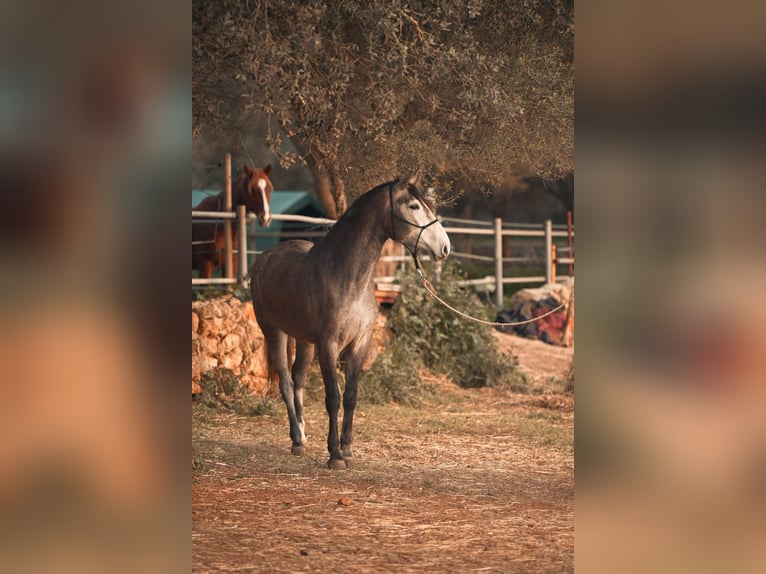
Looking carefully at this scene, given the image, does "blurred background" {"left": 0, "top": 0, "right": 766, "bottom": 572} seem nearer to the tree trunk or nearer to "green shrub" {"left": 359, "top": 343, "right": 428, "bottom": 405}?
the tree trunk

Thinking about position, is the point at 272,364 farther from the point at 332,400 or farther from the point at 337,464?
the point at 337,464

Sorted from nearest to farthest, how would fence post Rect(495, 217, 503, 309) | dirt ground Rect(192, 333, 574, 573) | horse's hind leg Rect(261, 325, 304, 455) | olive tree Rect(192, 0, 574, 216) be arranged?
dirt ground Rect(192, 333, 574, 573) < olive tree Rect(192, 0, 574, 216) < horse's hind leg Rect(261, 325, 304, 455) < fence post Rect(495, 217, 503, 309)

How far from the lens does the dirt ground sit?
4328 mm

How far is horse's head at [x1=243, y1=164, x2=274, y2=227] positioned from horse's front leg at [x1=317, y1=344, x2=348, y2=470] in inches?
164

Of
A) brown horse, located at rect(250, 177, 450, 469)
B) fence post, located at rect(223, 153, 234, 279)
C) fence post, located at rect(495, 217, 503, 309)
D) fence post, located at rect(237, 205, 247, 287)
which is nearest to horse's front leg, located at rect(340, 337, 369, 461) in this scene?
brown horse, located at rect(250, 177, 450, 469)

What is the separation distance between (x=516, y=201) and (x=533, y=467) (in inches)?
896

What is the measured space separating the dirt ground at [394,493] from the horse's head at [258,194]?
93.8 inches

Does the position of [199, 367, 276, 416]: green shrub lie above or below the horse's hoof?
above

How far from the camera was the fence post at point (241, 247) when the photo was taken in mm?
10016
